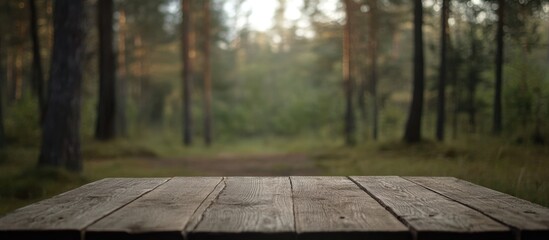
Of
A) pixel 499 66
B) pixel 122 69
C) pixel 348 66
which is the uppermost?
pixel 122 69

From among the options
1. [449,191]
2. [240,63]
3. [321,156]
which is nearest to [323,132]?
[321,156]

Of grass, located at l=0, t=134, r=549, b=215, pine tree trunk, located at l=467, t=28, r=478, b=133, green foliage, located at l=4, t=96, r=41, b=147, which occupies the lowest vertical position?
grass, located at l=0, t=134, r=549, b=215

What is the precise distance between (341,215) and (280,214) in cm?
25

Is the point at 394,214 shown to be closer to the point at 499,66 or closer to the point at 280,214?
the point at 280,214

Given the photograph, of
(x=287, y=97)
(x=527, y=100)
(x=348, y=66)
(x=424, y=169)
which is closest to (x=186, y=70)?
(x=348, y=66)

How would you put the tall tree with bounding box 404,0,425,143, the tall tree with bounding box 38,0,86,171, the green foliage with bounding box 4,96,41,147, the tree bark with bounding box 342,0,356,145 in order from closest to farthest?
the tall tree with bounding box 38,0,86,171 < the tall tree with bounding box 404,0,425,143 < the green foliage with bounding box 4,96,41,147 < the tree bark with bounding box 342,0,356,145

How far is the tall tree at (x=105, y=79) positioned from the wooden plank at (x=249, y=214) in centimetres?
1699

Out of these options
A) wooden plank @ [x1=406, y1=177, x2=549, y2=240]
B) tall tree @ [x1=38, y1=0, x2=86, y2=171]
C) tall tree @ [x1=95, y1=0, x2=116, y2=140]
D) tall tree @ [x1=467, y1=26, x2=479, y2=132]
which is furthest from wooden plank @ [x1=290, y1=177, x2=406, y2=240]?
tall tree @ [x1=467, y1=26, x2=479, y2=132]

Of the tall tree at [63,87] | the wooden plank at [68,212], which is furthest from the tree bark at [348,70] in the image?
the wooden plank at [68,212]

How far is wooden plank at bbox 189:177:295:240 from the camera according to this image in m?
1.73

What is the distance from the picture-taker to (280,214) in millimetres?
2053

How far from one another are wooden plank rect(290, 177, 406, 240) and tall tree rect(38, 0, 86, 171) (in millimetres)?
A: 7575

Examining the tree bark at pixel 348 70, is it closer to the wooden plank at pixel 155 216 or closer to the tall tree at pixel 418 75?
the tall tree at pixel 418 75

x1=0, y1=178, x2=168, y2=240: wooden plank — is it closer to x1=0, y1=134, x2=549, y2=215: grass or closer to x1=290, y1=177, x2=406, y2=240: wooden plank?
x1=290, y1=177, x2=406, y2=240: wooden plank
